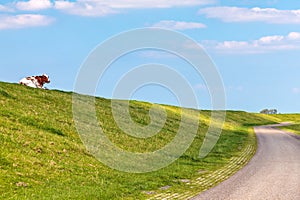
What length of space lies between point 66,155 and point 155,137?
19.0 m

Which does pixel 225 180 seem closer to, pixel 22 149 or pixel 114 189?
pixel 114 189

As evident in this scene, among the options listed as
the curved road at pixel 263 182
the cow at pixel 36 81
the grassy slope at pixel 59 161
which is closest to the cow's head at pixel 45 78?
the cow at pixel 36 81

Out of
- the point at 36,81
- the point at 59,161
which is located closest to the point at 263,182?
the point at 59,161

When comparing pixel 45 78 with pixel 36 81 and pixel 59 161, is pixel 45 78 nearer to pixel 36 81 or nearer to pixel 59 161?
pixel 36 81

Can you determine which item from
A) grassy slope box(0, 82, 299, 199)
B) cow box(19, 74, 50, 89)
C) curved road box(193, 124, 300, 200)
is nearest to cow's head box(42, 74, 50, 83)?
cow box(19, 74, 50, 89)

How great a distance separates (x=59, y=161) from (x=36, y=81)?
116 ft

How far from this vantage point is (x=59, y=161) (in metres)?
25.5

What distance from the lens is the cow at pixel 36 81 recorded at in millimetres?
57984

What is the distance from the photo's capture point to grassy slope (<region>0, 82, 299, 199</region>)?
20422 millimetres

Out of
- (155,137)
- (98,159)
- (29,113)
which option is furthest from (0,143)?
(155,137)

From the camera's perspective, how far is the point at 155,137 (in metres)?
45.5

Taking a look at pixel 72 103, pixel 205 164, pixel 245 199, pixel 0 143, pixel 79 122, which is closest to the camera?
pixel 245 199

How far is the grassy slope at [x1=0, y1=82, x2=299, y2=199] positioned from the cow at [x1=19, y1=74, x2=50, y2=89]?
15123mm

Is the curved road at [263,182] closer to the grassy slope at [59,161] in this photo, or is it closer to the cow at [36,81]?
the grassy slope at [59,161]
